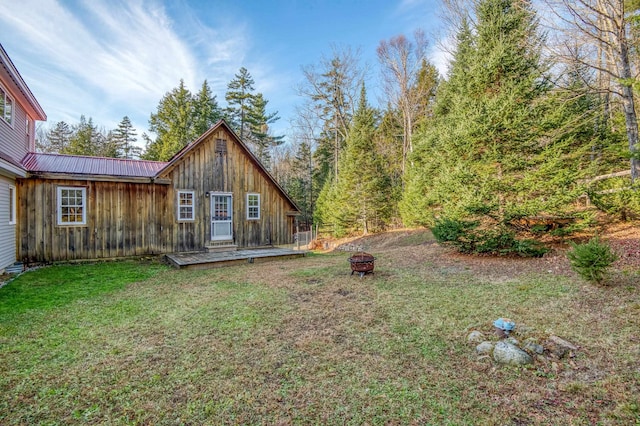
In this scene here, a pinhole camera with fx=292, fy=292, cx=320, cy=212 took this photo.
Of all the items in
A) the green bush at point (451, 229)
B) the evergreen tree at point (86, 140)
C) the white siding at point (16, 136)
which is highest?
the evergreen tree at point (86, 140)

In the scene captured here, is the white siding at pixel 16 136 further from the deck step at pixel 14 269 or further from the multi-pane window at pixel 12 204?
the deck step at pixel 14 269

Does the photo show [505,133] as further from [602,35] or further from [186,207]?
[186,207]

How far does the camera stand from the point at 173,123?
26.2m

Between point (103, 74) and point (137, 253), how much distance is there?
802cm

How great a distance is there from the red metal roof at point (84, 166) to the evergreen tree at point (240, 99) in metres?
18.9

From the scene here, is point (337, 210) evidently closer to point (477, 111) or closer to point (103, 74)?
point (477, 111)

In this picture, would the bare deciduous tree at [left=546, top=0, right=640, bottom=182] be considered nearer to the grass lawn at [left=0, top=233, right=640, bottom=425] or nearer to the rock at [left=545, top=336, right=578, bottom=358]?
the grass lawn at [left=0, top=233, right=640, bottom=425]

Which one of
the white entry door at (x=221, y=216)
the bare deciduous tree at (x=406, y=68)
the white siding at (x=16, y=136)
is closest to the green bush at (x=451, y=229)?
the white entry door at (x=221, y=216)

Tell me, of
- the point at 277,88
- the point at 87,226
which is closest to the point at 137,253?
the point at 87,226

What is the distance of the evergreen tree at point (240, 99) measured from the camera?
30.1m

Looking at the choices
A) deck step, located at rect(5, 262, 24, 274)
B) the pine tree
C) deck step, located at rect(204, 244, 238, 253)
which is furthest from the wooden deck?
the pine tree

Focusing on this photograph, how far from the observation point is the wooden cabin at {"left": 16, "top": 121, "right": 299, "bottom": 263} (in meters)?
9.38

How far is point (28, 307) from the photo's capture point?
532 centimetres

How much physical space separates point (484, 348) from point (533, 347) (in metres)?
0.55
